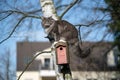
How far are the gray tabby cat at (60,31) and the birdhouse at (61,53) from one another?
18cm

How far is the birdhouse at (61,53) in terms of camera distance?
899 cm

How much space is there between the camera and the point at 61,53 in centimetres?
921

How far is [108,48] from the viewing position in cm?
3133

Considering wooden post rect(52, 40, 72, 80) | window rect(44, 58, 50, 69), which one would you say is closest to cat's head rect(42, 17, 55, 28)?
wooden post rect(52, 40, 72, 80)

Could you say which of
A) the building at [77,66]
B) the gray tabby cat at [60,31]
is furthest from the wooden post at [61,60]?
the building at [77,66]

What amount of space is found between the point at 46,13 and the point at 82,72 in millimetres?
25013

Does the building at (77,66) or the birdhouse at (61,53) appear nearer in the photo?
the birdhouse at (61,53)

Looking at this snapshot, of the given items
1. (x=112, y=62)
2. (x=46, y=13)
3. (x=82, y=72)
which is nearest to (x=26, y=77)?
(x=82, y=72)

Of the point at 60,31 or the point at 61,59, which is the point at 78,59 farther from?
the point at 61,59

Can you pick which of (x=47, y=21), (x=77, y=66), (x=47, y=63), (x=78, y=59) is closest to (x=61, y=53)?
(x=47, y=21)

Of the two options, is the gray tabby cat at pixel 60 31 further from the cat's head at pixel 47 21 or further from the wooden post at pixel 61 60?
the wooden post at pixel 61 60

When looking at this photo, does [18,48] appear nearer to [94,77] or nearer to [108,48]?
[94,77]

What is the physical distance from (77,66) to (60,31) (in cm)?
2507

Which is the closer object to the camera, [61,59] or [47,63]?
[61,59]
